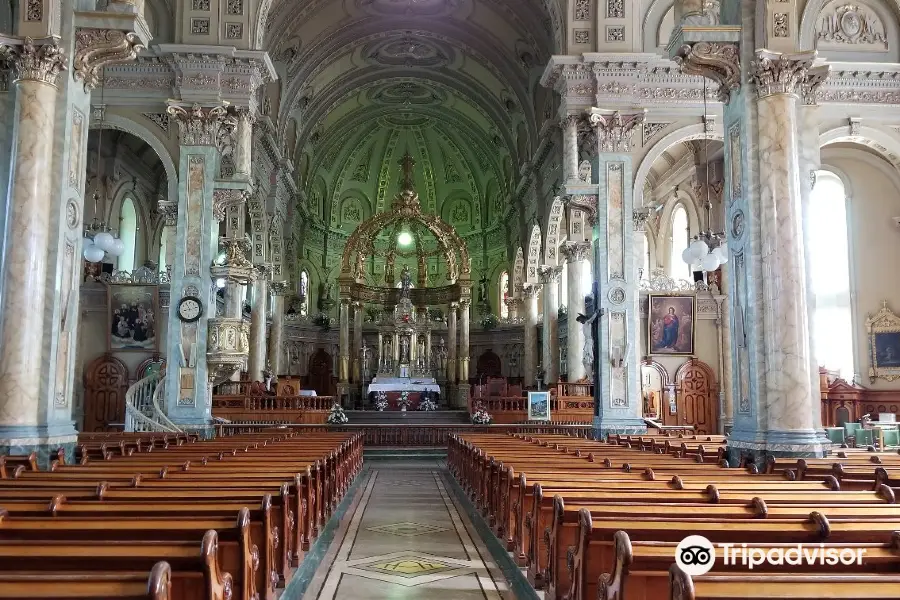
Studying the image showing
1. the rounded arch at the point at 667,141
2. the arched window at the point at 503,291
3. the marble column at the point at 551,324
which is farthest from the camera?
the arched window at the point at 503,291

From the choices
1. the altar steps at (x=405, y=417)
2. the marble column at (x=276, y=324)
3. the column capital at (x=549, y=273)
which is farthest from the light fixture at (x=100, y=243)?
the column capital at (x=549, y=273)

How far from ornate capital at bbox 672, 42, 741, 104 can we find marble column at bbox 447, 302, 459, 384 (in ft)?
72.7

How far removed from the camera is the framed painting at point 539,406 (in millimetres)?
18078

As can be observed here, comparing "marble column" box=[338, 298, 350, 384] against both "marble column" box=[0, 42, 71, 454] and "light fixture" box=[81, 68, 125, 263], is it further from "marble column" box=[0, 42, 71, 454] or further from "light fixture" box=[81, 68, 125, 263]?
"marble column" box=[0, 42, 71, 454]

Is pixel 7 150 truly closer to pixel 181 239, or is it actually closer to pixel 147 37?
pixel 147 37

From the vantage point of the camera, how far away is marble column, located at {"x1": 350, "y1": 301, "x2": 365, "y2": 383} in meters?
31.8

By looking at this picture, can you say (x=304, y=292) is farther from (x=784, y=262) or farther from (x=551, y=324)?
(x=784, y=262)

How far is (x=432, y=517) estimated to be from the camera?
30.6ft

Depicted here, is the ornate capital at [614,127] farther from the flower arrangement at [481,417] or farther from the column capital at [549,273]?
the flower arrangement at [481,417]

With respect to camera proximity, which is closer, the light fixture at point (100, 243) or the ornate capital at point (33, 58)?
the ornate capital at point (33, 58)

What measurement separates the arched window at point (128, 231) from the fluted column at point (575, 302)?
1400 centimetres

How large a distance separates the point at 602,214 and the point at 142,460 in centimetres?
1129

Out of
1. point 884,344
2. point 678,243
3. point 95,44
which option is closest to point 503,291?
point 678,243

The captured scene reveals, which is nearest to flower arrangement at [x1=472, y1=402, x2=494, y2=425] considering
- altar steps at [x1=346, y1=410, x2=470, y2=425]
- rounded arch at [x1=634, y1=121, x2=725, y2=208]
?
altar steps at [x1=346, y1=410, x2=470, y2=425]
